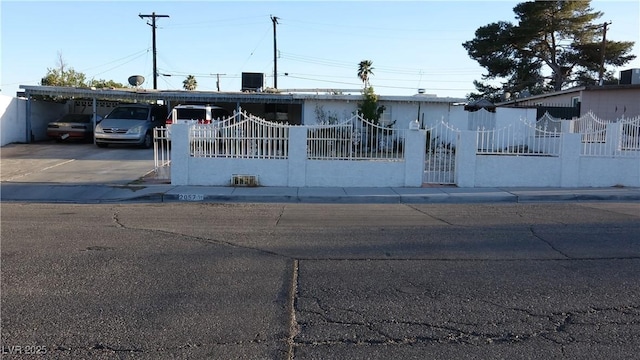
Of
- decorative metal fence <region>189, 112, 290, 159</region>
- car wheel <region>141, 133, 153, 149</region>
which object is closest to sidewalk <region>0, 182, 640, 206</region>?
decorative metal fence <region>189, 112, 290, 159</region>

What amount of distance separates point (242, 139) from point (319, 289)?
367 inches

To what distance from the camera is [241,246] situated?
7137mm

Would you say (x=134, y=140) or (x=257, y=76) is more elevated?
(x=257, y=76)

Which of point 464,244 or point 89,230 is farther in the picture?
point 89,230

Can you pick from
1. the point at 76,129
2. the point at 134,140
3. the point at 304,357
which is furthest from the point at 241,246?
the point at 76,129

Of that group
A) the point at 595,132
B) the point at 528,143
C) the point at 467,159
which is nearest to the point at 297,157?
the point at 467,159

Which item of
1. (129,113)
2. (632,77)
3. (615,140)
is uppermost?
(632,77)

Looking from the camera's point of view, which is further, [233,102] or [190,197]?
[233,102]

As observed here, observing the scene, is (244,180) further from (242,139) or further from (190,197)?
(190,197)

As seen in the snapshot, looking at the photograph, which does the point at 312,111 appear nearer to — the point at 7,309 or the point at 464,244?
the point at 464,244

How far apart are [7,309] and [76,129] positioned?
22092 mm

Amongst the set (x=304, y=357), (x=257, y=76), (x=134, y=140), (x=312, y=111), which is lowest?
(x=304, y=357)

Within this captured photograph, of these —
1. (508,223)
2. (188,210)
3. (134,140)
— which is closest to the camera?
(508,223)

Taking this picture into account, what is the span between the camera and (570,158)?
1470 cm
